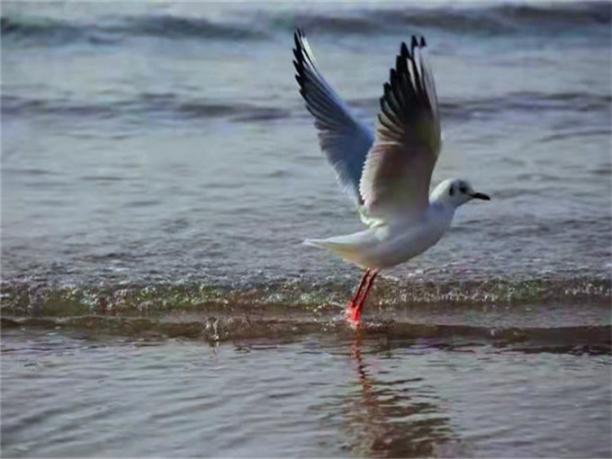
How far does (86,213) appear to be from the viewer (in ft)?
25.9

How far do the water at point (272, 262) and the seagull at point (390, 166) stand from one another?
0.33 meters

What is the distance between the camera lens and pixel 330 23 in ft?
46.3

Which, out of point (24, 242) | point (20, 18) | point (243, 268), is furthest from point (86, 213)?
point (20, 18)

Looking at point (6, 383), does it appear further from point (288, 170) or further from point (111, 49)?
point (111, 49)

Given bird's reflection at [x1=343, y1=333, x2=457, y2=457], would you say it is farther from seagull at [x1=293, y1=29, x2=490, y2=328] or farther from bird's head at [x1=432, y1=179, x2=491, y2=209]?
bird's head at [x1=432, y1=179, x2=491, y2=209]

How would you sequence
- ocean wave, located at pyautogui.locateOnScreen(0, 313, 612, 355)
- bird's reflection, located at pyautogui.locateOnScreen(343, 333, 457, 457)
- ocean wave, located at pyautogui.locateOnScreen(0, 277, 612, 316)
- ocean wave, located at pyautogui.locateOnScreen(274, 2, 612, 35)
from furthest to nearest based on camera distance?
1. ocean wave, located at pyautogui.locateOnScreen(274, 2, 612, 35)
2. ocean wave, located at pyautogui.locateOnScreen(0, 277, 612, 316)
3. ocean wave, located at pyautogui.locateOnScreen(0, 313, 612, 355)
4. bird's reflection, located at pyautogui.locateOnScreen(343, 333, 457, 457)

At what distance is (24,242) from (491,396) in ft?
9.45

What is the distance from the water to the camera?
5.07 meters

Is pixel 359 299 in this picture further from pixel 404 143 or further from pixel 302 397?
pixel 302 397

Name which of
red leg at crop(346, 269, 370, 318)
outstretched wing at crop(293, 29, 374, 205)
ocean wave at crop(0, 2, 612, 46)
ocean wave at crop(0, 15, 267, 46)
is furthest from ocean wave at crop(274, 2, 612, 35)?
red leg at crop(346, 269, 370, 318)

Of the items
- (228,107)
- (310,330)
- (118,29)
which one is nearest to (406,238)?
(310,330)

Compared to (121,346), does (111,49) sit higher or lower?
higher

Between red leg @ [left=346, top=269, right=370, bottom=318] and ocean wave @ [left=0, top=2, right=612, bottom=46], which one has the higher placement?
ocean wave @ [left=0, top=2, right=612, bottom=46]

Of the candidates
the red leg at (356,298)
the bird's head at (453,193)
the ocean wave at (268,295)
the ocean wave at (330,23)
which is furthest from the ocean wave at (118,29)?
the bird's head at (453,193)
